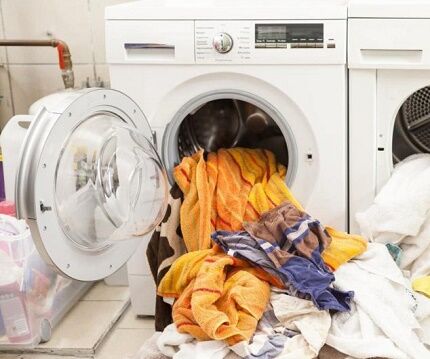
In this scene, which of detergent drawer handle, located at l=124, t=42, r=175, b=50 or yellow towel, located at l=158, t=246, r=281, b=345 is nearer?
yellow towel, located at l=158, t=246, r=281, b=345

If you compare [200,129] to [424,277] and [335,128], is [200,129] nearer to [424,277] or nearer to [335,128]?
[335,128]

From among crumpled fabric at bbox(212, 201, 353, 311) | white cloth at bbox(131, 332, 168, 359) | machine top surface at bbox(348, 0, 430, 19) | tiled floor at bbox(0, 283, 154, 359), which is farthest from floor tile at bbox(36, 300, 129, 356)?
machine top surface at bbox(348, 0, 430, 19)

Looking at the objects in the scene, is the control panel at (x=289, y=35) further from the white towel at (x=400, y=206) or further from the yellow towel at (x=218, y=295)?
the yellow towel at (x=218, y=295)

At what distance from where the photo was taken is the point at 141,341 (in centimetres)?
178

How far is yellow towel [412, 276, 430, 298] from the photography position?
1.54 meters

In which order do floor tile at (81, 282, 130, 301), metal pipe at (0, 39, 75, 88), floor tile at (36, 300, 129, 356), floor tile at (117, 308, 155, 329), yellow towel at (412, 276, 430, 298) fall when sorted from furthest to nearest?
metal pipe at (0, 39, 75, 88) → floor tile at (81, 282, 130, 301) → floor tile at (117, 308, 155, 329) → floor tile at (36, 300, 129, 356) → yellow towel at (412, 276, 430, 298)

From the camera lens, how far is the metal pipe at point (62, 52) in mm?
2236

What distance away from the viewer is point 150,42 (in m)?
1.68

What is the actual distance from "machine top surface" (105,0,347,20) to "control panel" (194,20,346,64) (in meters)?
0.02

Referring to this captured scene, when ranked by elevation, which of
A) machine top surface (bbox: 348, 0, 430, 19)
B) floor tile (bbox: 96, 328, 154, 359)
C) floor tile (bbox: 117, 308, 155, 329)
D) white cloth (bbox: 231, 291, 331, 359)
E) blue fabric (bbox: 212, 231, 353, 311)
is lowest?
floor tile (bbox: 96, 328, 154, 359)

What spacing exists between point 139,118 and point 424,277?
80cm

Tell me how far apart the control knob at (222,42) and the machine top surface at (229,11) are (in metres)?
0.05

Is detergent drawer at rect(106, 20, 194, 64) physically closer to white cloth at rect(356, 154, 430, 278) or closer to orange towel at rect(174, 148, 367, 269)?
orange towel at rect(174, 148, 367, 269)

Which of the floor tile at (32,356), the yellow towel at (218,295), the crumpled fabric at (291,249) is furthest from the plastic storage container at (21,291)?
the crumpled fabric at (291,249)
